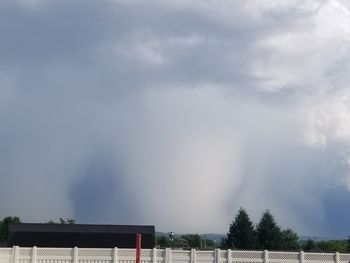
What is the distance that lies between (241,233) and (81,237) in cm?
2835

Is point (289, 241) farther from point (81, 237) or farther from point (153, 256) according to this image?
point (153, 256)

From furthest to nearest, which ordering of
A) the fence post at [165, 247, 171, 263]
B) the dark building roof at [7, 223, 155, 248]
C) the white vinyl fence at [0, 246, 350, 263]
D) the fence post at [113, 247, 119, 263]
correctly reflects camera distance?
the dark building roof at [7, 223, 155, 248]
the fence post at [165, 247, 171, 263]
the fence post at [113, 247, 119, 263]
the white vinyl fence at [0, 246, 350, 263]

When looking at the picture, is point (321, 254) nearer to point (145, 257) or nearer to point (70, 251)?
point (145, 257)

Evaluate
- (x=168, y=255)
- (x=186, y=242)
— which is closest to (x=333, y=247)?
(x=186, y=242)

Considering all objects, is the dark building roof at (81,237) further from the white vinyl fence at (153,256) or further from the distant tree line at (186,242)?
the distant tree line at (186,242)

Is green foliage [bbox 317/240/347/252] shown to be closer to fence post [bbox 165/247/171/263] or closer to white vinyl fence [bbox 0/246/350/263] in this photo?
white vinyl fence [bbox 0/246/350/263]

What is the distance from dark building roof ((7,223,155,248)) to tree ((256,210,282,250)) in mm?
24139

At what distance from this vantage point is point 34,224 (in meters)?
50.8

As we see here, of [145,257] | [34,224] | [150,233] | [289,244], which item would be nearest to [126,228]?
[150,233]

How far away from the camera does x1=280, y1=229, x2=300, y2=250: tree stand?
69375mm

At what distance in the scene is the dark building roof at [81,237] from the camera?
45.8 metres

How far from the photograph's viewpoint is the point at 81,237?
46.3m

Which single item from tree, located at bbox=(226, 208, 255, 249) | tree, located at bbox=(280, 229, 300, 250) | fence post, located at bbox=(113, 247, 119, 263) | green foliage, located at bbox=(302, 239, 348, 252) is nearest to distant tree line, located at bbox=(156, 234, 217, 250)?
tree, located at bbox=(226, 208, 255, 249)

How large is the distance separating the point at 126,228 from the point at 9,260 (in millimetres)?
17022
